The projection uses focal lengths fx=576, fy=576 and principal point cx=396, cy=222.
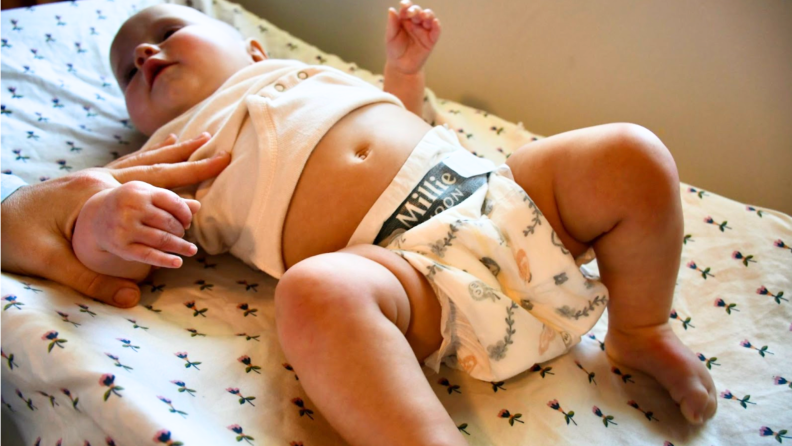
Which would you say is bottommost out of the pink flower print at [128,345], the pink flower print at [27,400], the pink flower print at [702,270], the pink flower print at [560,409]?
the pink flower print at [27,400]

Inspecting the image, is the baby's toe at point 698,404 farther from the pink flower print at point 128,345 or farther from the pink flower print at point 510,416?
the pink flower print at point 128,345

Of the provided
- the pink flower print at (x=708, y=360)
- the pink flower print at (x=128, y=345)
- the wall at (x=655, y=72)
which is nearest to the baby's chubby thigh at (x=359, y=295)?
the pink flower print at (x=128, y=345)

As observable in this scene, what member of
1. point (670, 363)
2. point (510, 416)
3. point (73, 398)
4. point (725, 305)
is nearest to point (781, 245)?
point (725, 305)

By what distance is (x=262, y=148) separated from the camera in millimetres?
952

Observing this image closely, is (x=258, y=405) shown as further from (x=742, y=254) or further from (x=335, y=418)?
(x=742, y=254)

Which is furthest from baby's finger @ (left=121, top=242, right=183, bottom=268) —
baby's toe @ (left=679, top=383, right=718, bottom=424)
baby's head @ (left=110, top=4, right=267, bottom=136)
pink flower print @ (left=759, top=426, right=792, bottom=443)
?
pink flower print @ (left=759, top=426, right=792, bottom=443)

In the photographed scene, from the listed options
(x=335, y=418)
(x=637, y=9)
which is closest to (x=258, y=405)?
(x=335, y=418)

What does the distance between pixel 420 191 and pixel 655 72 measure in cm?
69

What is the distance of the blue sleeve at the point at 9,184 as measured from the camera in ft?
3.14

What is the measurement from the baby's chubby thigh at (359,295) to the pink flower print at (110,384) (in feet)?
0.63

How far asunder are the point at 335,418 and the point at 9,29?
50.5 inches

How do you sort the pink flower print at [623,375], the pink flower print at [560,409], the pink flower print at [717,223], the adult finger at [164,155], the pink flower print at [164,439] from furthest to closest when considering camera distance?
the pink flower print at [717,223] → the adult finger at [164,155] → the pink flower print at [623,375] → the pink flower print at [560,409] → the pink flower print at [164,439]

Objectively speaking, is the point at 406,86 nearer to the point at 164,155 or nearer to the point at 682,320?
the point at 164,155

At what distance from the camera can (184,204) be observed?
2.60 feet
